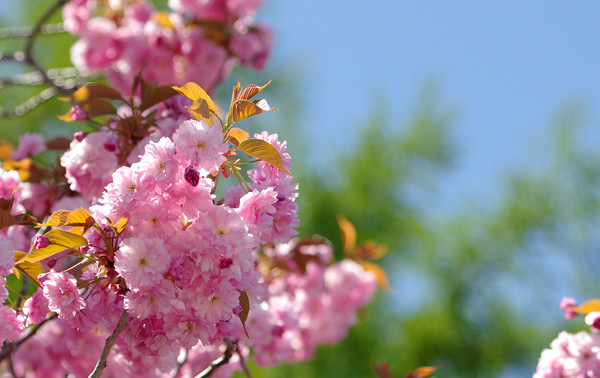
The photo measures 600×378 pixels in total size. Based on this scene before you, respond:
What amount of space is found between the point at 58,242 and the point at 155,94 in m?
0.46

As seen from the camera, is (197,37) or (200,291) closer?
(200,291)

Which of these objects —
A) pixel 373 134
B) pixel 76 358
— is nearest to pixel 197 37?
pixel 76 358

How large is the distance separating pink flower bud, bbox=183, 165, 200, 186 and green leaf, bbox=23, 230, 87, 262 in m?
0.21

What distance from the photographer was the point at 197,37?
8.91ft

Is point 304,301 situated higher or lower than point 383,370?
lower

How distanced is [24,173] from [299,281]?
1284 millimetres

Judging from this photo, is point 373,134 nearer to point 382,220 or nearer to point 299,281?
point 382,220

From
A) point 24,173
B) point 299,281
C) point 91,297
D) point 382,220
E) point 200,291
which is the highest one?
point 200,291

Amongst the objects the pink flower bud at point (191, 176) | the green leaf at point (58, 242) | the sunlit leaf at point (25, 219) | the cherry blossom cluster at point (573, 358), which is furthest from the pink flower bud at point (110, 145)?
the cherry blossom cluster at point (573, 358)

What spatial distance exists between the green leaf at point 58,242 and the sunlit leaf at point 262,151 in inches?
11.1

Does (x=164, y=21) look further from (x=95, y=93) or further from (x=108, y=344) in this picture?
(x=108, y=344)

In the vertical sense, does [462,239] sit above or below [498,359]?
above

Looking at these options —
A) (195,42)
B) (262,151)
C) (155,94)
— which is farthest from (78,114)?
(195,42)

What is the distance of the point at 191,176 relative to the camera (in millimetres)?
916
